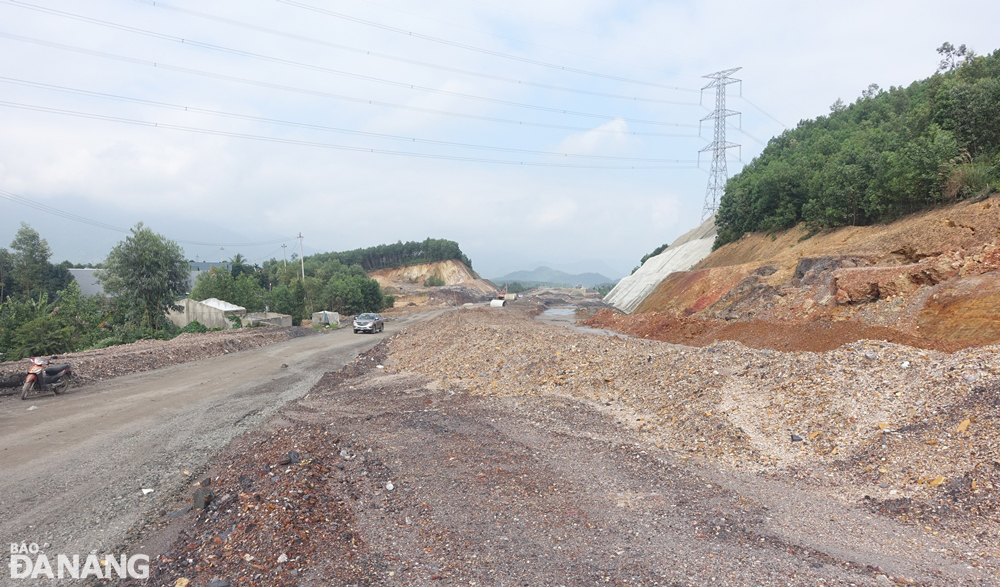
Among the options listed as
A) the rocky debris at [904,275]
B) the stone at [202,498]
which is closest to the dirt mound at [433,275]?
the rocky debris at [904,275]

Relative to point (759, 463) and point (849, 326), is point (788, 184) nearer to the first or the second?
point (849, 326)

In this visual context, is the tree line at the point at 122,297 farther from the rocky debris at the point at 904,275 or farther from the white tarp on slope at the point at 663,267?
the rocky debris at the point at 904,275

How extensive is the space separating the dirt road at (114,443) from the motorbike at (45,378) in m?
0.35

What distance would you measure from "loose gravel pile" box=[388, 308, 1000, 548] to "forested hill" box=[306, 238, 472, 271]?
109135 mm

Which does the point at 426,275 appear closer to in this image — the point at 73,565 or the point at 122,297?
the point at 122,297

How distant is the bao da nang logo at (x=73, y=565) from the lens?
5.17 meters

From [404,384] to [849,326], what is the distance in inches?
630

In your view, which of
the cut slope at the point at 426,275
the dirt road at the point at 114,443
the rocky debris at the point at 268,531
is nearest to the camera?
the rocky debris at the point at 268,531

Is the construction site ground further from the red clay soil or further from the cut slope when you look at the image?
the cut slope

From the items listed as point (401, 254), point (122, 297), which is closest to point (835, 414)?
point (122, 297)

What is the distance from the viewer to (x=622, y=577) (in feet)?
15.9

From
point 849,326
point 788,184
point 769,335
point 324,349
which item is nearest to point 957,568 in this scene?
point 849,326

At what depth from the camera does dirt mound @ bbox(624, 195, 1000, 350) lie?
617 inches

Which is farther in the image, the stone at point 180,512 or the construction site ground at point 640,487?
the stone at point 180,512
